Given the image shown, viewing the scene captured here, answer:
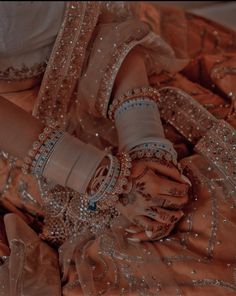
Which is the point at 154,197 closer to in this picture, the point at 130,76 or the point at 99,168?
the point at 99,168

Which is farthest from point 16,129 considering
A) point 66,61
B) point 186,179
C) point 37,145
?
point 186,179

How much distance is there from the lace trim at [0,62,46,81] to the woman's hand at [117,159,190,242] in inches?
8.5

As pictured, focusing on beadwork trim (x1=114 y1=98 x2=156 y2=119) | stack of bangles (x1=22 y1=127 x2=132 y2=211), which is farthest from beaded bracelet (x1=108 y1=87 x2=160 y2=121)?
stack of bangles (x1=22 y1=127 x2=132 y2=211)

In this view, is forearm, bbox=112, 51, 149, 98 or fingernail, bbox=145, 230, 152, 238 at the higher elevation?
forearm, bbox=112, 51, 149, 98

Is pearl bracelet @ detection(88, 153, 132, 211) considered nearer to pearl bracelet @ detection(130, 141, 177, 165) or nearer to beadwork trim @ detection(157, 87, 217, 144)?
pearl bracelet @ detection(130, 141, 177, 165)

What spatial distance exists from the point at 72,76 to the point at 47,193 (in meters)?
0.19

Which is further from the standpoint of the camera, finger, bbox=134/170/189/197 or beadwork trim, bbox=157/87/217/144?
beadwork trim, bbox=157/87/217/144

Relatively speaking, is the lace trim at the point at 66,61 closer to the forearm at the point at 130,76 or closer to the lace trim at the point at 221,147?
the forearm at the point at 130,76

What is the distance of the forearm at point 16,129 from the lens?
765 millimetres

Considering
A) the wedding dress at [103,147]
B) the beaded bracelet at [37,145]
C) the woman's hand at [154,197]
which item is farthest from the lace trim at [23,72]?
the woman's hand at [154,197]

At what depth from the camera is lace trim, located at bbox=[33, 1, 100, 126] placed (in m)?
0.83

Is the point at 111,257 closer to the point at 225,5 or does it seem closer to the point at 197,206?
the point at 197,206

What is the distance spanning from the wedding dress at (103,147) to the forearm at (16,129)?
8cm

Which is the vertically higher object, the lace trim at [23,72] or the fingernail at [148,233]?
the lace trim at [23,72]
